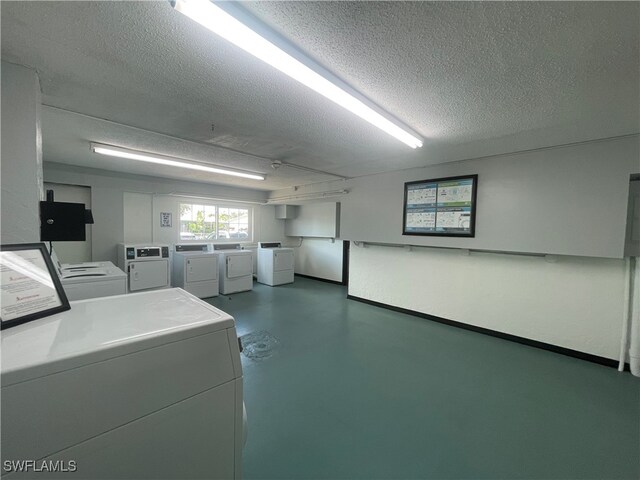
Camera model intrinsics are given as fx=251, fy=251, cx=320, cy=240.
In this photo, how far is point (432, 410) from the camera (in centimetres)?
197

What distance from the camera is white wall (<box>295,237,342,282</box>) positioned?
6.34 m

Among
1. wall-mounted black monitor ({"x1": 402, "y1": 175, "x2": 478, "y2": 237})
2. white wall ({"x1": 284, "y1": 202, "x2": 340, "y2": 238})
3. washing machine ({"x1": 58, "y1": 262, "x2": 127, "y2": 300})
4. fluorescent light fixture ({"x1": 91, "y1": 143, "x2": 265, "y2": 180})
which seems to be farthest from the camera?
white wall ({"x1": 284, "y1": 202, "x2": 340, "y2": 238})

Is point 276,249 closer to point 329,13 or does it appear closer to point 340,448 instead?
point 340,448

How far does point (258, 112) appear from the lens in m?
2.12

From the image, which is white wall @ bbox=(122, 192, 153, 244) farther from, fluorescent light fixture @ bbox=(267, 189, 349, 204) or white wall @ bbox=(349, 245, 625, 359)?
white wall @ bbox=(349, 245, 625, 359)

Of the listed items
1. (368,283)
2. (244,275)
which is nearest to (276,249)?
(244,275)

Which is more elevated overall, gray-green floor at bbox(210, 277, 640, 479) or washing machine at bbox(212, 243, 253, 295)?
washing machine at bbox(212, 243, 253, 295)

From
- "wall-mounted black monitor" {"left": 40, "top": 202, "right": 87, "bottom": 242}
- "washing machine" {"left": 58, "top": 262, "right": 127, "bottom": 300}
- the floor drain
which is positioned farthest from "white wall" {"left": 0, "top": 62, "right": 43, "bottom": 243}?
the floor drain

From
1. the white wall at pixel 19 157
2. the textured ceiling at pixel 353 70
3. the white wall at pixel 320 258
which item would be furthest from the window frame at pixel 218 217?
the white wall at pixel 19 157

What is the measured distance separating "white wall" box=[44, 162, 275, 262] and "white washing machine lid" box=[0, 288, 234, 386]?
4.55m

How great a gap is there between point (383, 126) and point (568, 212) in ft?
7.47

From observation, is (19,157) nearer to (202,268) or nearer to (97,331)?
(97,331)

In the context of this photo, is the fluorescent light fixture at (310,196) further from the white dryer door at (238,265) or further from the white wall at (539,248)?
the white dryer door at (238,265)

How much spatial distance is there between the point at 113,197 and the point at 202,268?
2003 mm
